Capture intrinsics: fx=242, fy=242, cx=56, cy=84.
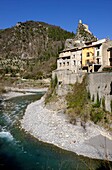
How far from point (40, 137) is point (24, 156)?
6431 mm

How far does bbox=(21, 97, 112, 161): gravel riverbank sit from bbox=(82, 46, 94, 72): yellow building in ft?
44.0

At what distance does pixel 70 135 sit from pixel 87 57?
76.2ft

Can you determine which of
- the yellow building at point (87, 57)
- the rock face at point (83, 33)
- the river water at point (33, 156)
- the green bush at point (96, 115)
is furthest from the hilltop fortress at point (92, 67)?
the rock face at point (83, 33)

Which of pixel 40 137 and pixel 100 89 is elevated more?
pixel 100 89

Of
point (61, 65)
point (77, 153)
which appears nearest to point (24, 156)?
point (77, 153)

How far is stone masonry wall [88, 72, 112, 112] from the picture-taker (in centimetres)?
3362

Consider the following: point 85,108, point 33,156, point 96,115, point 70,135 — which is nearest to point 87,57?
point 85,108

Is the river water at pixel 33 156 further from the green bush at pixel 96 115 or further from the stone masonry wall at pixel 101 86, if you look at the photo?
the stone masonry wall at pixel 101 86

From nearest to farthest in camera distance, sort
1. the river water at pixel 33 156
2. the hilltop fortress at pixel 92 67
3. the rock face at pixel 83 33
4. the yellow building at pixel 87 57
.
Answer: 1. the river water at pixel 33 156
2. the hilltop fortress at pixel 92 67
3. the yellow building at pixel 87 57
4. the rock face at pixel 83 33

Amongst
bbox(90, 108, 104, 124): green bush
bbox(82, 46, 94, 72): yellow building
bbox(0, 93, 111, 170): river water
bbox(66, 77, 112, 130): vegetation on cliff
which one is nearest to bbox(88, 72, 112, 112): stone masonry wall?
bbox(66, 77, 112, 130): vegetation on cliff

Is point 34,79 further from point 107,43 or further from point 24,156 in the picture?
point 24,156

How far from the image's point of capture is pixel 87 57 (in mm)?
50812

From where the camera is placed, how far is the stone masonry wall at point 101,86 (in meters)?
33.6

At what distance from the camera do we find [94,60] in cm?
4931
